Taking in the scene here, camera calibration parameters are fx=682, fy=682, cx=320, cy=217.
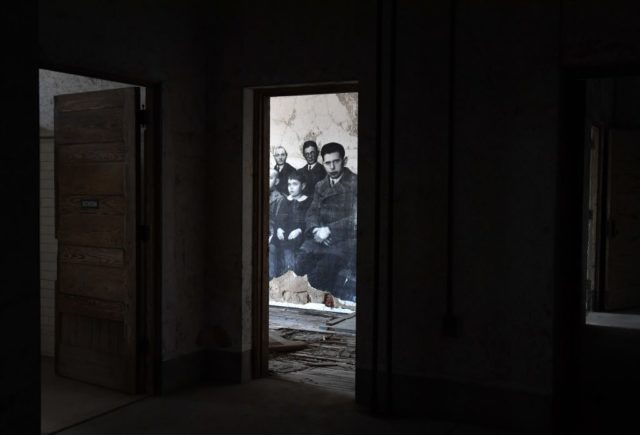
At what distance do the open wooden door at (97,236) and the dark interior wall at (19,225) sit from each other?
9.99 ft

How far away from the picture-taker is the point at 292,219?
949 centimetres

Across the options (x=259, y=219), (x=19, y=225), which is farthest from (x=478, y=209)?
(x=19, y=225)

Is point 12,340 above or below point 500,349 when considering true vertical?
above

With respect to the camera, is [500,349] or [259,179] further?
[259,179]

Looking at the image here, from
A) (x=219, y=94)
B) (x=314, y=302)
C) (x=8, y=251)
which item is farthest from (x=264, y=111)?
(x=314, y=302)

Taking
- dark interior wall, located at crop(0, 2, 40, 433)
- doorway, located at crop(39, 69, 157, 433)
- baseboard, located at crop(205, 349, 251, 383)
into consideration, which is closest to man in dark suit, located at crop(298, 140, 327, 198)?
doorway, located at crop(39, 69, 157, 433)

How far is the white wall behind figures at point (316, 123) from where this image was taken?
8984 millimetres

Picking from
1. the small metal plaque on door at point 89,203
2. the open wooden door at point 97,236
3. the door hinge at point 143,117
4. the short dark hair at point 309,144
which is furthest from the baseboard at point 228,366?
the short dark hair at point 309,144

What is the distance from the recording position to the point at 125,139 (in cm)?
496

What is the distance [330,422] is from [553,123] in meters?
2.36

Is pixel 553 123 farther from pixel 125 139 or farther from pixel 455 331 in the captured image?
pixel 125 139

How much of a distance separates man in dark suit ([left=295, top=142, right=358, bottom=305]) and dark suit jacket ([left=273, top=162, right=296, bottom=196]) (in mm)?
477

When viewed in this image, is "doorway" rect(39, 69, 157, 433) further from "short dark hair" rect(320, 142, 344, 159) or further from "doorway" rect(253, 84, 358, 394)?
"short dark hair" rect(320, 142, 344, 159)

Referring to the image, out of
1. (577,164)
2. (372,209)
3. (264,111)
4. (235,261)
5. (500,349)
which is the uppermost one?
(264,111)
